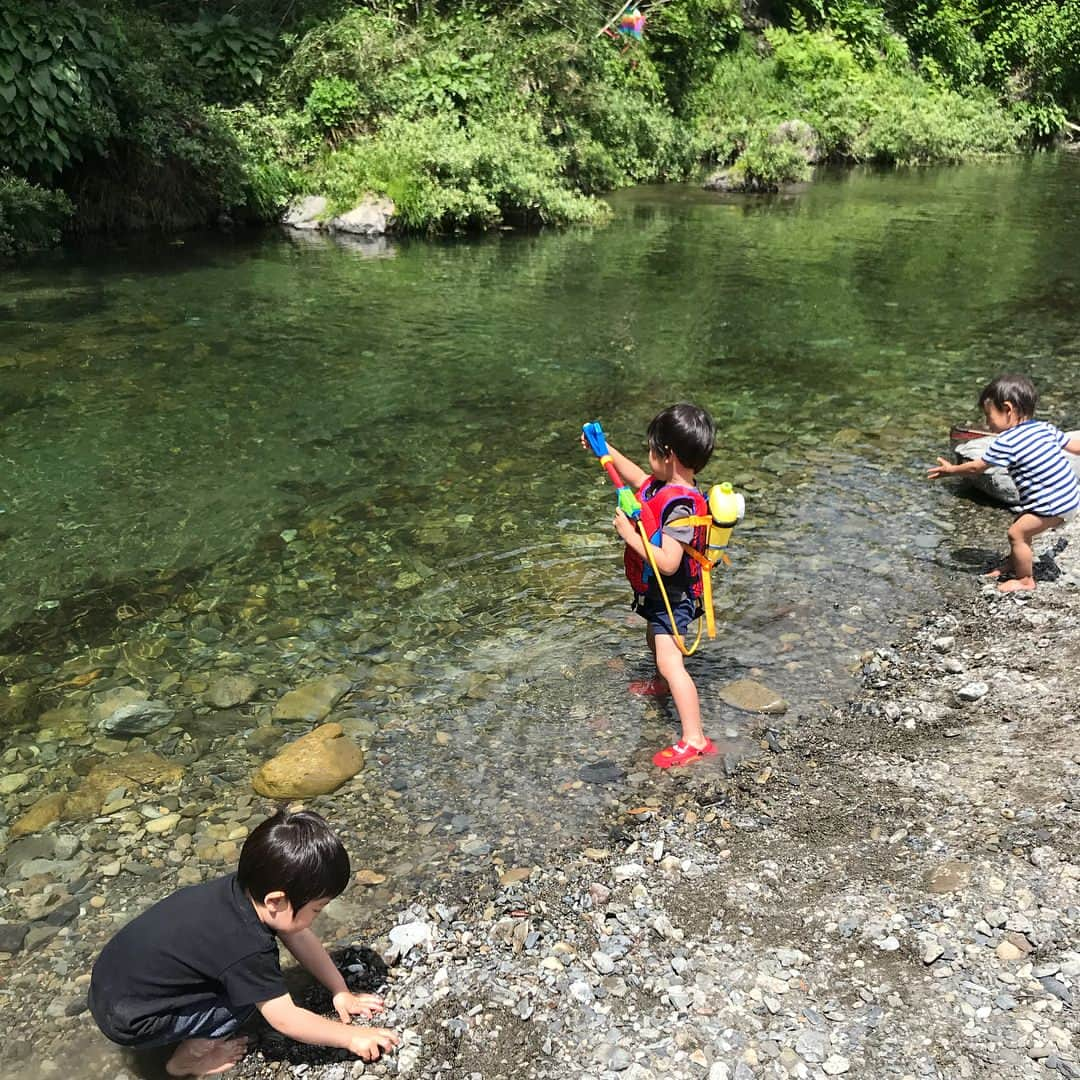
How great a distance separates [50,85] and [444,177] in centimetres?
670

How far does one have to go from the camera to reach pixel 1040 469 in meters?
6.46

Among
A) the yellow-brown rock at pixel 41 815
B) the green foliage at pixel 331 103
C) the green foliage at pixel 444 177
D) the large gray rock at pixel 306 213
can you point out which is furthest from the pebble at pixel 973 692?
the green foliage at pixel 331 103

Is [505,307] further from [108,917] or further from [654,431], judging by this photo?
[108,917]

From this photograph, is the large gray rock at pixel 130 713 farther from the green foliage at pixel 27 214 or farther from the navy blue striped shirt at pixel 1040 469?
the green foliage at pixel 27 214

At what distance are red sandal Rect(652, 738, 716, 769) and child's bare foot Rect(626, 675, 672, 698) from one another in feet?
1.88

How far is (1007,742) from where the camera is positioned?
4625mm

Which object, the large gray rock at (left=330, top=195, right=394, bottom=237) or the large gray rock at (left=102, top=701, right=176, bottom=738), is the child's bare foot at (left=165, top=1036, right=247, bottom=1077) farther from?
the large gray rock at (left=330, top=195, right=394, bottom=237)

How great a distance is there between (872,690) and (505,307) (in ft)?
32.1

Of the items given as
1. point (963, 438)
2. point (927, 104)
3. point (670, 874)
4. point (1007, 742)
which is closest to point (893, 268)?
point (963, 438)

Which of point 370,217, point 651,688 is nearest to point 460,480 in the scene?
point 651,688

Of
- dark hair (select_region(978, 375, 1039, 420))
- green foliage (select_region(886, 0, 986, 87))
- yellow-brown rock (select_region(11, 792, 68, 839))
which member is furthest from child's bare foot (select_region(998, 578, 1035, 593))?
green foliage (select_region(886, 0, 986, 87))

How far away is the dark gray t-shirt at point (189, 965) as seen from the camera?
127 inches

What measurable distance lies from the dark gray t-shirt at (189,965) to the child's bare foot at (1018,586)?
16.7 feet

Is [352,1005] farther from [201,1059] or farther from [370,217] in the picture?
[370,217]
